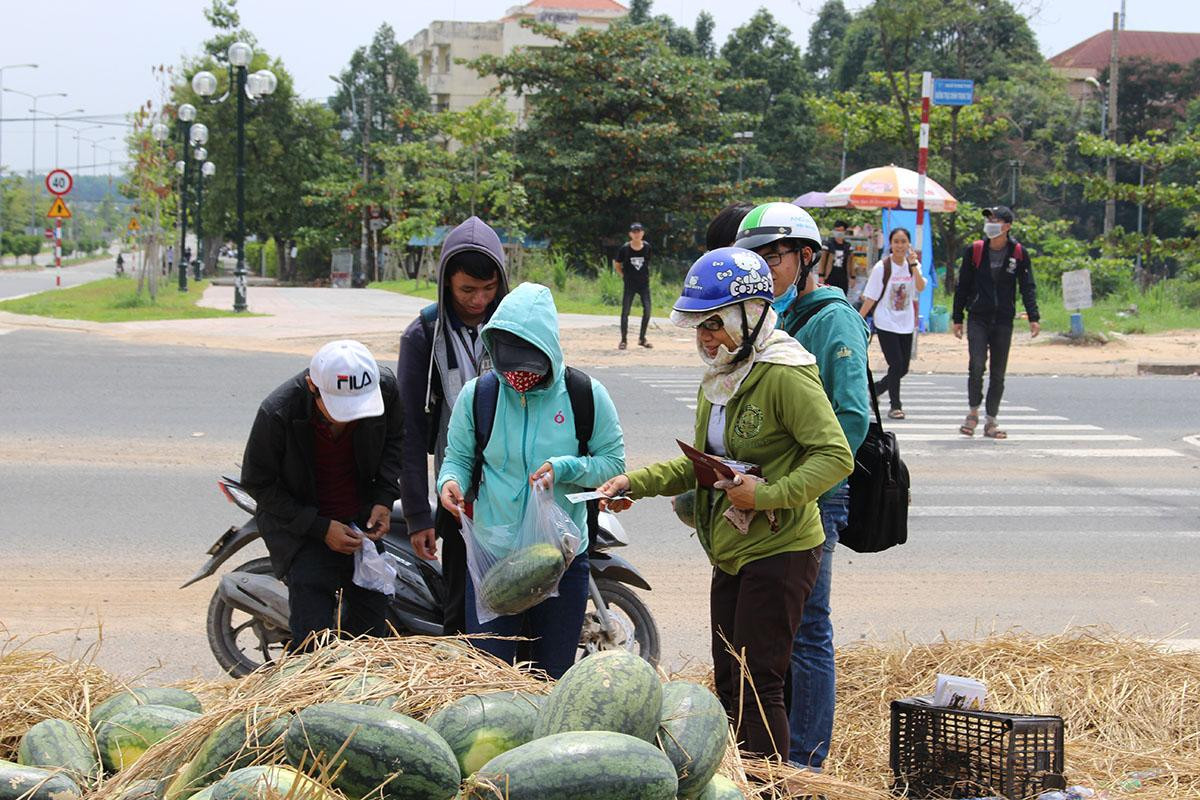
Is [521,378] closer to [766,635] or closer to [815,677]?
[766,635]

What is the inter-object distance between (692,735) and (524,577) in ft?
3.64

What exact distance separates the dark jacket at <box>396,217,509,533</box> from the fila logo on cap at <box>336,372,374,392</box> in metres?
0.41

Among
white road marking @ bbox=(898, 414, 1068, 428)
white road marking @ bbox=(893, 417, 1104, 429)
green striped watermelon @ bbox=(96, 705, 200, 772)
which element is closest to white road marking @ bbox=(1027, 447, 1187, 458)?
white road marking @ bbox=(893, 417, 1104, 429)

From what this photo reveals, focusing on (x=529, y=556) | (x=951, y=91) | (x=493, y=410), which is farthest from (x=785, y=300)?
(x=951, y=91)

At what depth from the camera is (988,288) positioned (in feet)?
37.0

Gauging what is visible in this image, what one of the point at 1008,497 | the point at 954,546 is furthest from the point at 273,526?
the point at 1008,497

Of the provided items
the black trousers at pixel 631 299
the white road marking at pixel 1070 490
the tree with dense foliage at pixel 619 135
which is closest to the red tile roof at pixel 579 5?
the tree with dense foliage at pixel 619 135

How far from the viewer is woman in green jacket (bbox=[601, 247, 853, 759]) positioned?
3.67 m

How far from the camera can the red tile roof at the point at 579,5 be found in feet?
276

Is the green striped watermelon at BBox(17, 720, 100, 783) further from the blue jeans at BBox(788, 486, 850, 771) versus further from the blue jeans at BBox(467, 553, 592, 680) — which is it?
the blue jeans at BBox(788, 486, 850, 771)

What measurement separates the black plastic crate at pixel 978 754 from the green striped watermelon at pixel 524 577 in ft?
3.99

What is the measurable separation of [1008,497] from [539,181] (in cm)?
3120

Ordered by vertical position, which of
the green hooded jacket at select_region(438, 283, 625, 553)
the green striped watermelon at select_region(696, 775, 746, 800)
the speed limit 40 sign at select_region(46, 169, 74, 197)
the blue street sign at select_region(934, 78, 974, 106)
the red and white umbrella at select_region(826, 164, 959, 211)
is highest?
the blue street sign at select_region(934, 78, 974, 106)

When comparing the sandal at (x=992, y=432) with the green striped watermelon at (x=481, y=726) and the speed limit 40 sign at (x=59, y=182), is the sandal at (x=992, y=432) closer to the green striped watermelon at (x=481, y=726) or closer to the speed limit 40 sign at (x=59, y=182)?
the green striped watermelon at (x=481, y=726)
